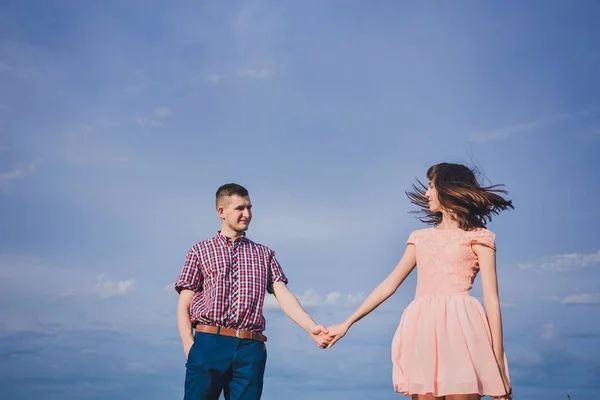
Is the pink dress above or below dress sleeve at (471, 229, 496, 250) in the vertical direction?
below

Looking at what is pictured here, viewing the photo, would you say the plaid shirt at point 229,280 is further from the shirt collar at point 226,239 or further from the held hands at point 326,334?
the held hands at point 326,334

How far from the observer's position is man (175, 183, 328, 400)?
647cm

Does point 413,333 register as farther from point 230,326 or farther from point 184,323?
point 184,323

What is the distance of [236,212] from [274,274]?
70 cm

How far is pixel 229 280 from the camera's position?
6793 mm

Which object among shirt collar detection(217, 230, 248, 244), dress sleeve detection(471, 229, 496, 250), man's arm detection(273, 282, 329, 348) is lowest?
man's arm detection(273, 282, 329, 348)

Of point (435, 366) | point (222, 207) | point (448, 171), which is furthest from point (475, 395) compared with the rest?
point (222, 207)

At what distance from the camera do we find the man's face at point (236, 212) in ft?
23.1

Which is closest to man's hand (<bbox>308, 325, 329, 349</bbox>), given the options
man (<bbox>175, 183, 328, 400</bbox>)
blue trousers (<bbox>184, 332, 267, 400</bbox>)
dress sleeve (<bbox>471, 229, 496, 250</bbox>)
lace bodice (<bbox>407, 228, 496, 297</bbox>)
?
man (<bbox>175, 183, 328, 400</bbox>)

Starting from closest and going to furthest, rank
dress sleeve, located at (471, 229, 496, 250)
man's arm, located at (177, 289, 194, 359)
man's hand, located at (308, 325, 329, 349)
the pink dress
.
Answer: the pink dress < dress sleeve, located at (471, 229, 496, 250) < man's arm, located at (177, 289, 194, 359) < man's hand, located at (308, 325, 329, 349)

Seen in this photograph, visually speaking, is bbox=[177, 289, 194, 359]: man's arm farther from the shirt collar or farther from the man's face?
the man's face

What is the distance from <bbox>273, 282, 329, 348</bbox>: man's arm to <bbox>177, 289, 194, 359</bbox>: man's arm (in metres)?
0.84

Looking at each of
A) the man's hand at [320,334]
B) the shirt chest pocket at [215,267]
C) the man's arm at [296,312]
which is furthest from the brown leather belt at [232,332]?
the man's hand at [320,334]

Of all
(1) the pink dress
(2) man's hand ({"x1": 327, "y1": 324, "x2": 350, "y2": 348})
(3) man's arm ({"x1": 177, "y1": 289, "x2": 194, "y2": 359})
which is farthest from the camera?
(2) man's hand ({"x1": 327, "y1": 324, "x2": 350, "y2": 348})
